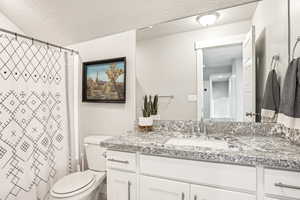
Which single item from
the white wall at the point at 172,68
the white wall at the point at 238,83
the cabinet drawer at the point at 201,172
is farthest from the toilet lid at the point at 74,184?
the white wall at the point at 238,83

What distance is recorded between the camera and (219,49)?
5.12 feet

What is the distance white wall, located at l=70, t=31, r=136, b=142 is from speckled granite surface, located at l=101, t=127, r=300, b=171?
0.63 m

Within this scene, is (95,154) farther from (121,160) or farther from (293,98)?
(293,98)

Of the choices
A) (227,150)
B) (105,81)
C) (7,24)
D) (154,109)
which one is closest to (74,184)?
(154,109)

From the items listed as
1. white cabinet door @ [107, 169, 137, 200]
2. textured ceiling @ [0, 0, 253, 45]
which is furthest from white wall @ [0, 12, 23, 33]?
white cabinet door @ [107, 169, 137, 200]

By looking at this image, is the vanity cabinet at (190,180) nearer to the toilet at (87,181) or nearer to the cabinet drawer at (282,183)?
the cabinet drawer at (282,183)

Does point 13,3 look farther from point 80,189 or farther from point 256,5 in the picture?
point 256,5

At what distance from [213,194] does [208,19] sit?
1454mm

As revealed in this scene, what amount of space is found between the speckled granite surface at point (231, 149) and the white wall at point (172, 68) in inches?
14.8

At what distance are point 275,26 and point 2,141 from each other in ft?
7.88

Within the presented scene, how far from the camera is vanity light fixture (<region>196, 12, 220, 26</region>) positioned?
1.54 m

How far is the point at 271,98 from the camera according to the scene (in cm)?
129

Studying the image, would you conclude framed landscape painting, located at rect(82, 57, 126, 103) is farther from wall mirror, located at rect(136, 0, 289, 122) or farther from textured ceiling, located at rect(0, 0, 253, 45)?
textured ceiling, located at rect(0, 0, 253, 45)

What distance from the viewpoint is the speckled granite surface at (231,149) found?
2.89 feet
